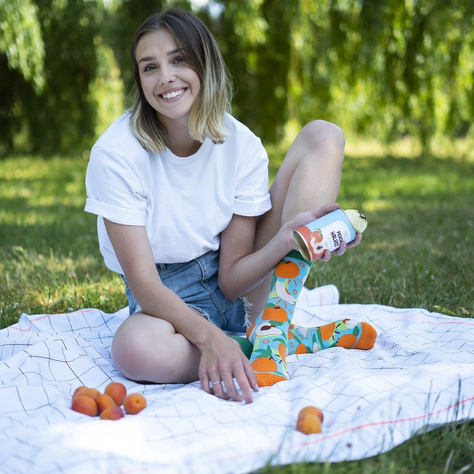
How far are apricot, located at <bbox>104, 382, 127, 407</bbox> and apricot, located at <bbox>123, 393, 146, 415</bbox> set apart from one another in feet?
0.24

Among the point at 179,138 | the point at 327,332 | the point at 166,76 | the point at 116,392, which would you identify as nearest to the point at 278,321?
the point at 327,332

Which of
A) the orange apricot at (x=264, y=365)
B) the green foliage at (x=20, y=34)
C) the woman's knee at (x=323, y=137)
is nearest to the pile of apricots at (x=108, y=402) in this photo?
the orange apricot at (x=264, y=365)

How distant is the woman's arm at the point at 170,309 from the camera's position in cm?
149

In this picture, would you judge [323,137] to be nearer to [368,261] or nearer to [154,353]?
[154,353]

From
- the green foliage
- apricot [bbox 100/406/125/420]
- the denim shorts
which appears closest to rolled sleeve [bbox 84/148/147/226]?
the denim shorts

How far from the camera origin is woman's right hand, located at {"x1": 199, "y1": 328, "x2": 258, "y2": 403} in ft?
4.76

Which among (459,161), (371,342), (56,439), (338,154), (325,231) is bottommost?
(459,161)

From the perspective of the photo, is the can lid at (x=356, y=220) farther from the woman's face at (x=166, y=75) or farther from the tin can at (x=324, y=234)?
the woman's face at (x=166, y=75)

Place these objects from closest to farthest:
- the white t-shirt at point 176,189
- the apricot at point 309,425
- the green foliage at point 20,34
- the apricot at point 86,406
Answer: the apricot at point 309,425
the apricot at point 86,406
the white t-shirt at point 176,189
the green foliage at point 20,34

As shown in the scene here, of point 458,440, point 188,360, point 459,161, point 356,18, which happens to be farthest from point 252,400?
point 459,161

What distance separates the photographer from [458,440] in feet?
4.15

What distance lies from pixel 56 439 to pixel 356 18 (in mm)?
4864

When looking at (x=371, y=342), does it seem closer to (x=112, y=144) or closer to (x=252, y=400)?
(x=252, y=400)

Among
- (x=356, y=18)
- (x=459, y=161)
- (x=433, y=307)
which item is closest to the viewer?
(x=433, y=307)
